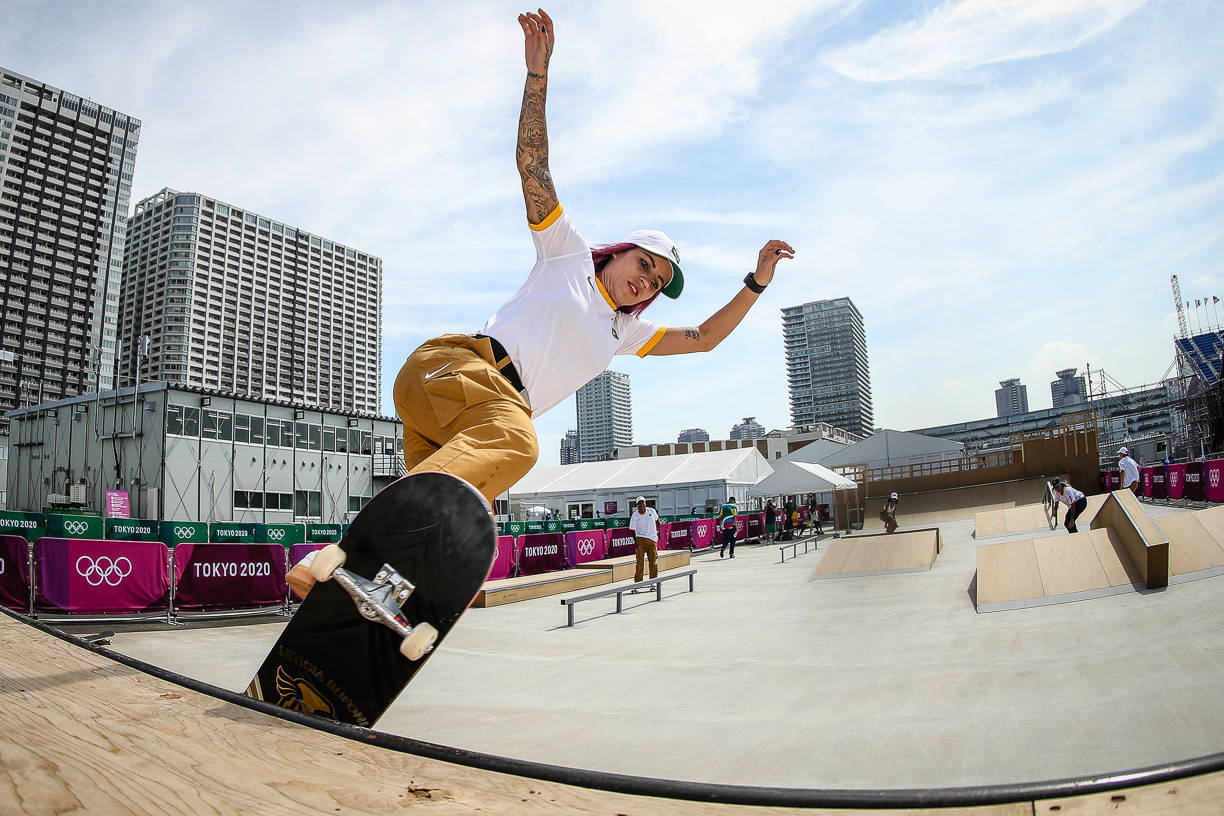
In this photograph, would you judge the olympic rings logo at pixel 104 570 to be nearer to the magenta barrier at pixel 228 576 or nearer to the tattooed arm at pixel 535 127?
the magenta barrier at pixel 228 576

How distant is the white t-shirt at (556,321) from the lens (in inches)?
98.4

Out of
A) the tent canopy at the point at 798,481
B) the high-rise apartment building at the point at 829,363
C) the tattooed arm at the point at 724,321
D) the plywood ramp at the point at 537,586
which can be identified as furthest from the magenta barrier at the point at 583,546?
the high-rise apartment building at the point at 829,363

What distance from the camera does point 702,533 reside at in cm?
2422

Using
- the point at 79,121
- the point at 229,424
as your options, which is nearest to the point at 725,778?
the point at 229,424

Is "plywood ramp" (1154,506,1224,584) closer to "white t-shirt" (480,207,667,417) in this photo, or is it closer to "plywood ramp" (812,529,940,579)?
"plywood ramp" (812,529,940,579)

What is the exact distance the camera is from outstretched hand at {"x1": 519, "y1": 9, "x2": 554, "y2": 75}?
260 cm

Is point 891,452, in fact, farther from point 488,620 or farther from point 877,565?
point 488,620

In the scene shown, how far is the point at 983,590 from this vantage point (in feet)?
21.7

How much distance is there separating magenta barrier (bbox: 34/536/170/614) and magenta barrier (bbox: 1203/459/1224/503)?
22475 millimetres

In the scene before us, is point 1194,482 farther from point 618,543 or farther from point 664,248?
point 664,248

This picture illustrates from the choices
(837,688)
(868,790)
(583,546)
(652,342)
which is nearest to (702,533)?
(583,546)

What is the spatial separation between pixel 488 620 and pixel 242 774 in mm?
7224

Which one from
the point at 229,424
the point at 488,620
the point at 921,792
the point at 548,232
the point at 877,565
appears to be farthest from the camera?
the point at 229,424

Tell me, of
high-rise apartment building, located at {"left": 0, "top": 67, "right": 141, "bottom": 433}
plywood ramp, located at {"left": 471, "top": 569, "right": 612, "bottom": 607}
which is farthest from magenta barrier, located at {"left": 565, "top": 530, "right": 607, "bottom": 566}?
high-rise apartment building, located at {"left": 0, "top": 67, "right": 141, "bottom": 433}
